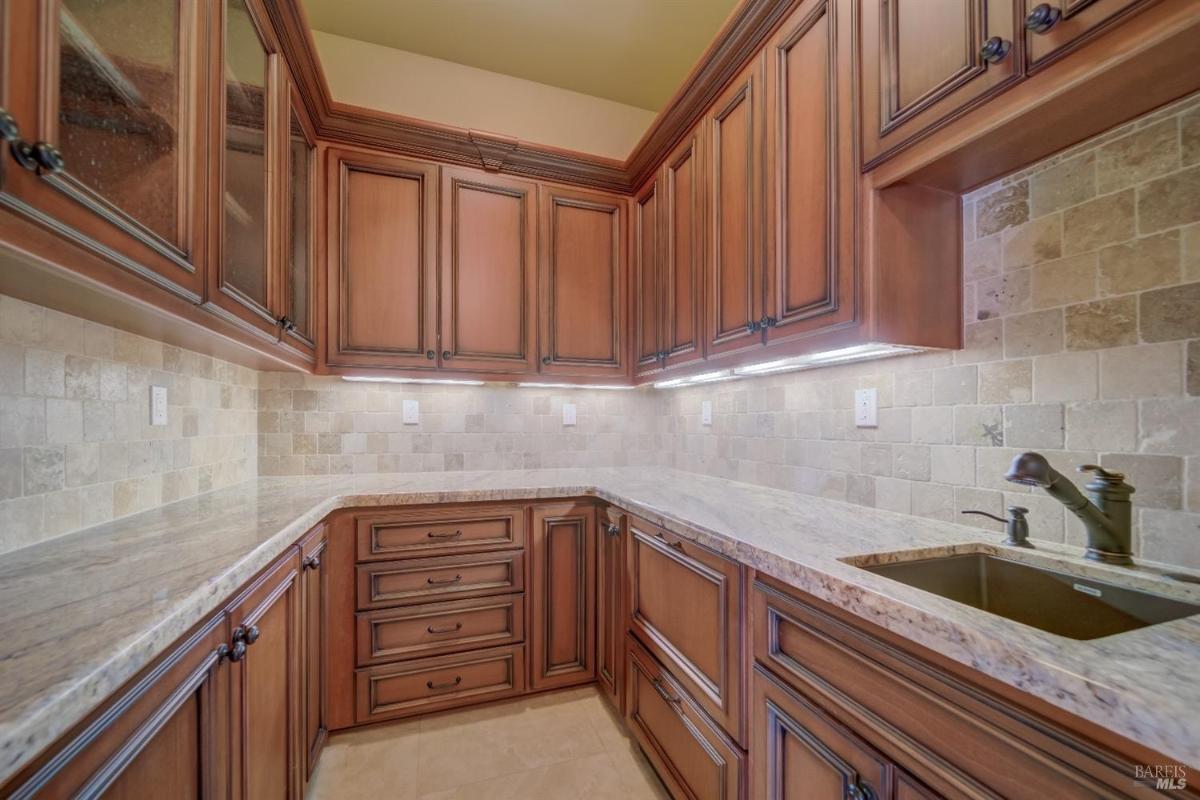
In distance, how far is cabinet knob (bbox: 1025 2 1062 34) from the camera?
775mm

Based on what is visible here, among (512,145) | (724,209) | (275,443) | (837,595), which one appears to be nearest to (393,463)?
Answer: (275,443)

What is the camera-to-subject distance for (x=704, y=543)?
1.21 meters

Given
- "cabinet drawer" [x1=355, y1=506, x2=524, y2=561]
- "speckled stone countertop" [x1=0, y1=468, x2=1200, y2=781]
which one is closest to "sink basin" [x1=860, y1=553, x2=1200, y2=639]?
"speckled stone countertop" [x1=0, y1=468, x2=1200, y2=781]

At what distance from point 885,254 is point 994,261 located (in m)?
0.27

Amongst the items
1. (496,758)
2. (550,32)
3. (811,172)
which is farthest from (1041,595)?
(550,32)

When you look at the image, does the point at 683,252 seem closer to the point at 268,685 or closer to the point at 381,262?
the point at 381,262

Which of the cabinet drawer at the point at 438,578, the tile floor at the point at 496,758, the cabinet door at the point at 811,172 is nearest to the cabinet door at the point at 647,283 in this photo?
the cabinet door at the point at 811,172

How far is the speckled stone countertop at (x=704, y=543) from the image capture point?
1.53 feet

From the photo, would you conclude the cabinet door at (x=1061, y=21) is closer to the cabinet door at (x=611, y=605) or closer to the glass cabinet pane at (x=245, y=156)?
the cabinet door at (x=611, y=605)

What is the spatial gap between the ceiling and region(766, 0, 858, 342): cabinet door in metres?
1.03

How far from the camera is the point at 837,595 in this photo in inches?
31.4

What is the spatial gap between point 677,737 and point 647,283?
1842 mm

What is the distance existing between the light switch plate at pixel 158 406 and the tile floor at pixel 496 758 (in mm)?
1252

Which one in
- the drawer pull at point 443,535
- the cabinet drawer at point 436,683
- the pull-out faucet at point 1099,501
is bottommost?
the cabinet drawer at point 436,683
